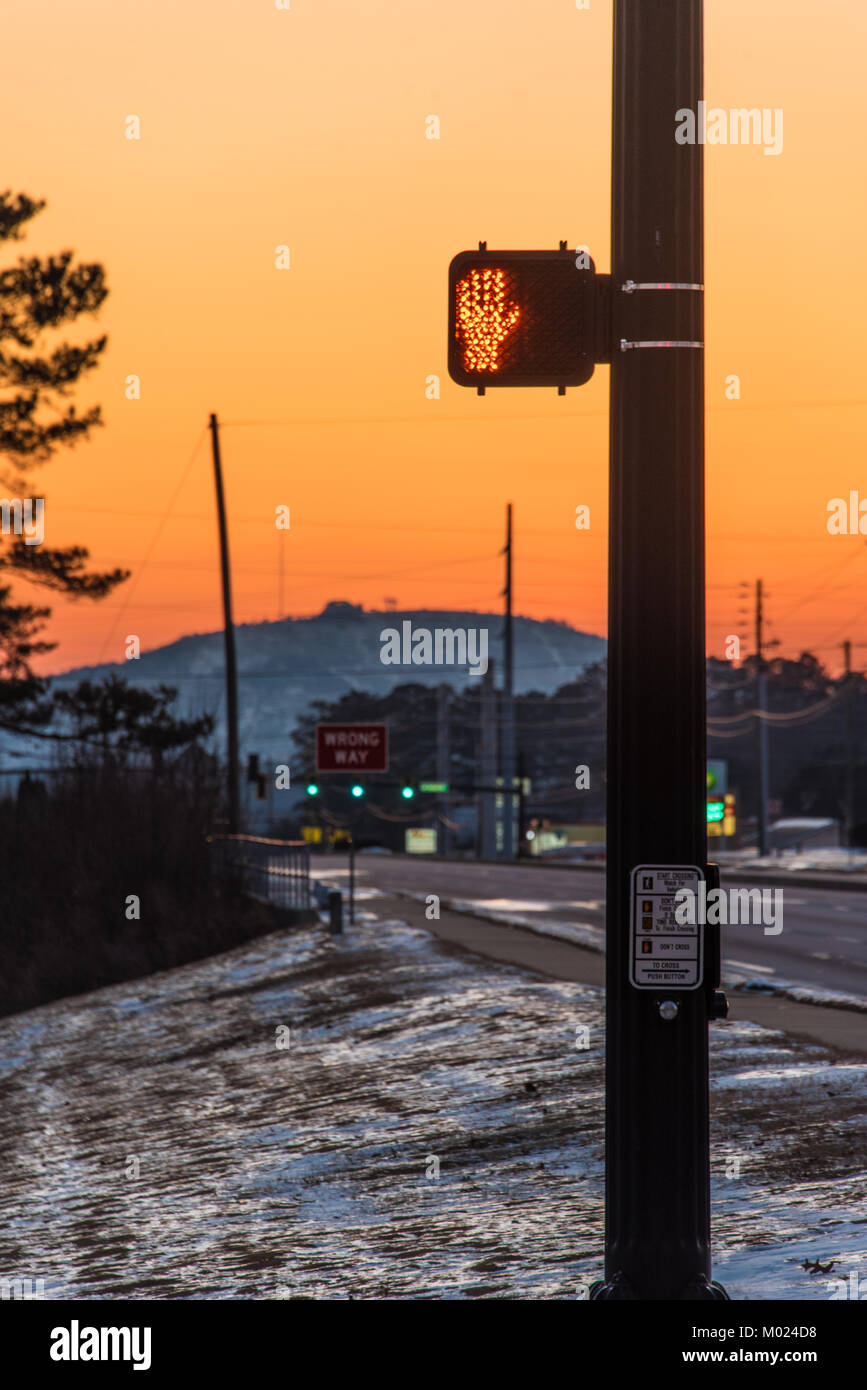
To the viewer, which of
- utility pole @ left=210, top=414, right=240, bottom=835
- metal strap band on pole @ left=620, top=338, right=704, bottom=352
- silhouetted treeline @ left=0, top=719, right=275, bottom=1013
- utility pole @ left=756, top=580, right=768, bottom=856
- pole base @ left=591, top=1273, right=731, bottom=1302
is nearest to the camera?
pole base @ left=591, top=1273, right=731, bottom=1302

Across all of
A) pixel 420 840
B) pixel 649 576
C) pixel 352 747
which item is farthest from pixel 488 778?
pixel 649 576

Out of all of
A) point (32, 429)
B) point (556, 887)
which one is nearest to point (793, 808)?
point (556, 887)

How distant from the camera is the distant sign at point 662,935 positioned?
5531 mm

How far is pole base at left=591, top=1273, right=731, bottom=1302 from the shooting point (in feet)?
18.0

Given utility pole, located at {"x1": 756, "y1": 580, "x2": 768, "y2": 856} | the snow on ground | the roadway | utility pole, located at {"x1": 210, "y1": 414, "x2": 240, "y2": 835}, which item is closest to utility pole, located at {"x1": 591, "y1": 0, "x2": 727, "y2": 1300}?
the snow on ground

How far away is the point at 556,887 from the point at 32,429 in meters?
16.5

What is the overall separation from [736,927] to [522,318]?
23.6m

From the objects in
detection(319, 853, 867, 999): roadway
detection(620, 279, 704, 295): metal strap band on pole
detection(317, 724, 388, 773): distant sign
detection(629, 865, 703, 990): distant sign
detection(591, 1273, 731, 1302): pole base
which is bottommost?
detection(319, 853, 867, 999): roadway

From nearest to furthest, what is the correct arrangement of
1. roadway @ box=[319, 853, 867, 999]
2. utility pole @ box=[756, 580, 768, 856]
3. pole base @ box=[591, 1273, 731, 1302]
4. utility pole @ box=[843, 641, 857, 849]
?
pole base @ box=[591, 1273, 731, 1302] < roadway @ box=[319, 853, 867, 999] < utility pole @ box=[756, 580, 768, 856] < utility pole @ box=[843, 641, 857, 849]

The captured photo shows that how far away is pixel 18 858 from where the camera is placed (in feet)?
115

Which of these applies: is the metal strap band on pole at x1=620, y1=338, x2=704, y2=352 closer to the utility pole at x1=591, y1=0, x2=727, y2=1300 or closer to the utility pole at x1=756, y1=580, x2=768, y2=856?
the utility pole at x1=591, y1=0, x2=727, y2=1300

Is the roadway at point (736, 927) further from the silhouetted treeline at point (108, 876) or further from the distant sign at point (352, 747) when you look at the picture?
the silhouetted treeline at point (108, 876)

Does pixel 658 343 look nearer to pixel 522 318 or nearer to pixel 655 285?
pixel 655 285

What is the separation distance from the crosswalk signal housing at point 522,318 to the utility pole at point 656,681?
0.12 metres
